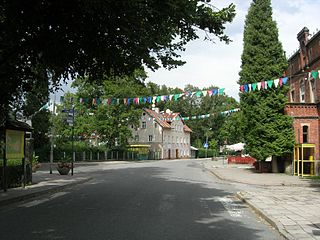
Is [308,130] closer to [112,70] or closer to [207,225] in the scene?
[112,70]

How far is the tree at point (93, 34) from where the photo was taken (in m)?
9.61

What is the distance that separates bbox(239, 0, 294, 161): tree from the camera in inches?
1133

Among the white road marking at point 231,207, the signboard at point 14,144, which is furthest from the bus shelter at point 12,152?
the white road marking at point 231,207

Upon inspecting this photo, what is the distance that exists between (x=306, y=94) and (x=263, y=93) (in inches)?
222

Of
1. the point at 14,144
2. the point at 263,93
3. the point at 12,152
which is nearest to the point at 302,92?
the point at 263,93

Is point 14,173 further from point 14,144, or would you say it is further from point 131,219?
point 131,219

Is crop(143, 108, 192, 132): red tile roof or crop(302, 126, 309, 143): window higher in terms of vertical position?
crop(143, 108, 192, 132): red tile roof

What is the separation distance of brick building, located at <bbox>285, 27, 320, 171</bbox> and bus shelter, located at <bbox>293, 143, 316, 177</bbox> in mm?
1450

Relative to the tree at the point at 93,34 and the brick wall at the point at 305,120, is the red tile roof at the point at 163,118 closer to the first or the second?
the brick wall at the point at 305,120

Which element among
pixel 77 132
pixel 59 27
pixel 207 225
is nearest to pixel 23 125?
pixel 59 27

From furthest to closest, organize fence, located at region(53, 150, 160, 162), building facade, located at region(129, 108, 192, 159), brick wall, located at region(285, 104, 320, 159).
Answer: building facade, located at region(129, 108, 192, 159), fence, located at region(53, 150, 160, 162), brick wall, located at region(285, 104, 320, 159)

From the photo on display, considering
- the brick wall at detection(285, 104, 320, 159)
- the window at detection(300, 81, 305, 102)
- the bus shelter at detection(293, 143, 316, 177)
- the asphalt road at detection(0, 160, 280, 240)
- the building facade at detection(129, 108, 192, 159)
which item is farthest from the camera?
the building facade at detection(129, 108, 192, 159)

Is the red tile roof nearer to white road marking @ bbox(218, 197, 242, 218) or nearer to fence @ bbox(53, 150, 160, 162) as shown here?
fence @ bbox(53, 150, 160, 162)

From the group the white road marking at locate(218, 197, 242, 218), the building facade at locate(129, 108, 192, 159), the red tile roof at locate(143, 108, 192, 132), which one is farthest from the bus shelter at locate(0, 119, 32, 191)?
the red tile roof at locate(143, 108, 192, 132)
